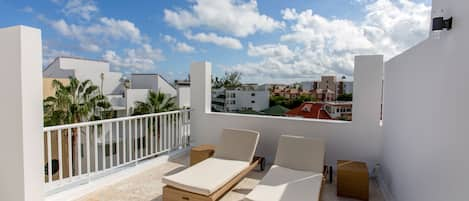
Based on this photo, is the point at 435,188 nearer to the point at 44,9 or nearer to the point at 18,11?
the point at 18,11

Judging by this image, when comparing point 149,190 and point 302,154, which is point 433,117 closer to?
point 302,154

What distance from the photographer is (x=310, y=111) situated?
5.05 m

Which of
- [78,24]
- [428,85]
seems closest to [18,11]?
[78,24]

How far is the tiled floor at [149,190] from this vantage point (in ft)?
11.0

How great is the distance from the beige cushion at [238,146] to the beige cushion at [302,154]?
→ 0.49 m

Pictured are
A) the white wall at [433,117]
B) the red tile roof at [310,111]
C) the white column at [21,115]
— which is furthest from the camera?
the red tile roof at [310,111]

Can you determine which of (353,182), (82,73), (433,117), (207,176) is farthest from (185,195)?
(82,73)

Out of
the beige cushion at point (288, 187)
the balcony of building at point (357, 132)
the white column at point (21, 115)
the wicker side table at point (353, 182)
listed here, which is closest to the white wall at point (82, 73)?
the balcony of building at point (357, 132)

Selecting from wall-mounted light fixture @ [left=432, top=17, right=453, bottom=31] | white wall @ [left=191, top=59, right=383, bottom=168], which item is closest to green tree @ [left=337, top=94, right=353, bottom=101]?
white wall @ [left=191, top=59, right=383, bottom=168]

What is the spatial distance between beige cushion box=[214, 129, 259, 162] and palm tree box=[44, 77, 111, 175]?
409 inches

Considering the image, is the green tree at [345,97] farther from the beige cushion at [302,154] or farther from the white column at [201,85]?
the white column at [201,85]

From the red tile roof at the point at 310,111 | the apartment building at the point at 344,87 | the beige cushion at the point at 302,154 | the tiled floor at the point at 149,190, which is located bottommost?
the tiled floor at the point at 149,190

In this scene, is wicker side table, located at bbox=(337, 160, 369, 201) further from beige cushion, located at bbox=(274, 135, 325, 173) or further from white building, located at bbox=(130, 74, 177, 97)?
white building, located at bbox=(130, 74, 177, 97)

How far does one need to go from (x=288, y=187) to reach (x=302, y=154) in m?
0.90
